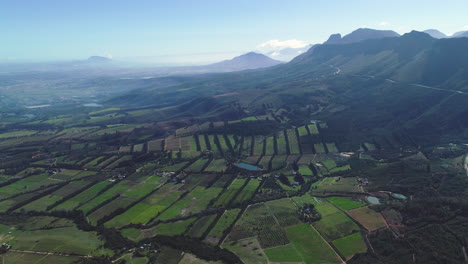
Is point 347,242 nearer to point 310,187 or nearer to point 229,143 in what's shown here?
point 310,187

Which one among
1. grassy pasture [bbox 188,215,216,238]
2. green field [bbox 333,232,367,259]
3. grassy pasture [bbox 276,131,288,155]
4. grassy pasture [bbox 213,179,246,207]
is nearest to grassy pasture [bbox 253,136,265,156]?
grassy pasture [bbox 276,131,288,155]

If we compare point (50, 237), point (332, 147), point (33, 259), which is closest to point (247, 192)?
point (50, 237)

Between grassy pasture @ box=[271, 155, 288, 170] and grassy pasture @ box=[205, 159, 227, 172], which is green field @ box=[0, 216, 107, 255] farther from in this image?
grassy pasture @ box=[271, 155, 288, 170]

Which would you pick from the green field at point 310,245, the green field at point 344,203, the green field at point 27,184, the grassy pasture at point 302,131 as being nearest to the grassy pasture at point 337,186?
the green field at point 344,203

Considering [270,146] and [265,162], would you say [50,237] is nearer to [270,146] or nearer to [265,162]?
Answer: [265,162]

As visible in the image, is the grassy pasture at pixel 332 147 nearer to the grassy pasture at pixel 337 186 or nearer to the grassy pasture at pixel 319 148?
the grassy pasture at pixel 319 148

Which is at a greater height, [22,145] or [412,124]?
[412,124]

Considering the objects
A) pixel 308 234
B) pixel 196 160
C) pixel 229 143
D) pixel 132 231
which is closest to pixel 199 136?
pixel 229 143
